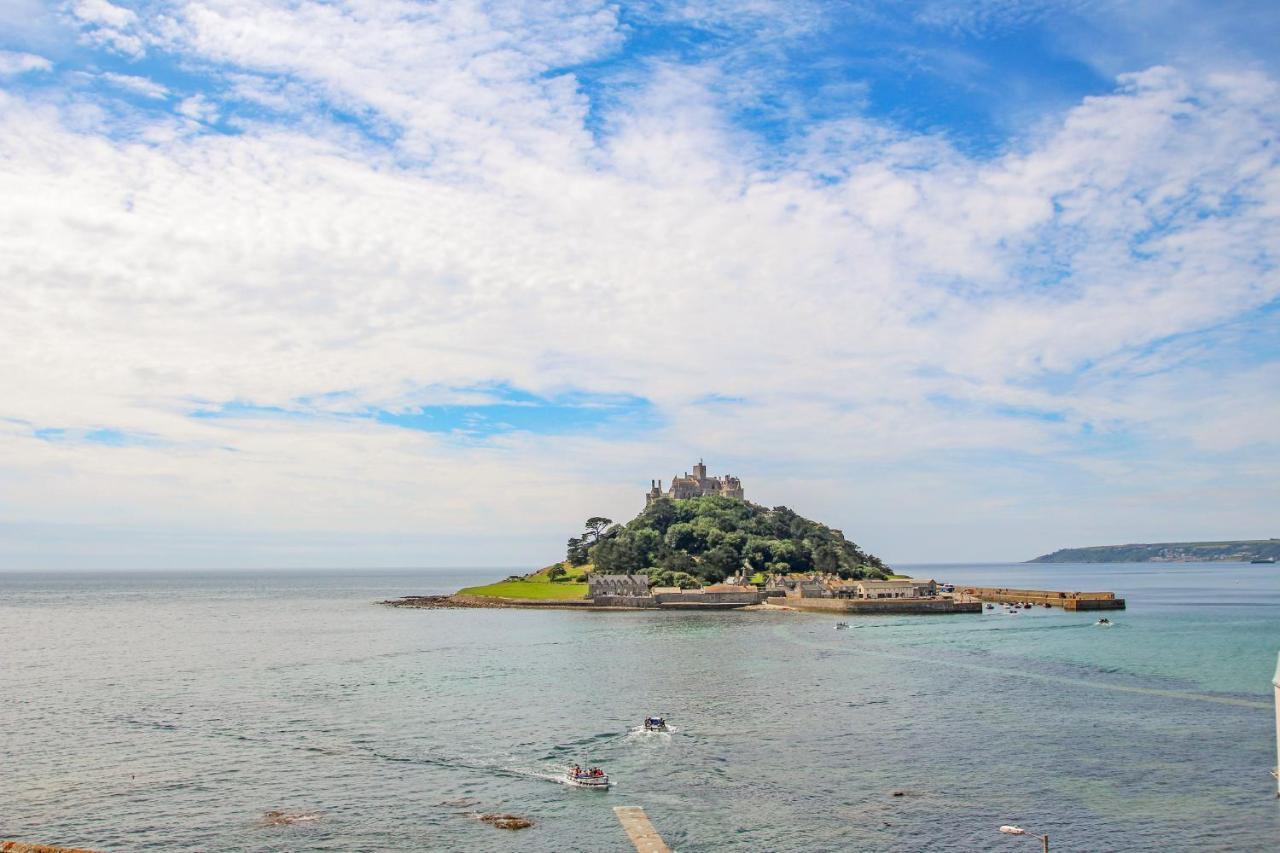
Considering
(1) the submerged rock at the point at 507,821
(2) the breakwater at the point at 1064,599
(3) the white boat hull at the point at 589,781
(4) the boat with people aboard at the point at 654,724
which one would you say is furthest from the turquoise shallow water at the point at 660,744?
(2) the breakwater at the point at 1064,599

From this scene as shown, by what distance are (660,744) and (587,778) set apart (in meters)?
8.76

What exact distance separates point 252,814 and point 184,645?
75.7 meters

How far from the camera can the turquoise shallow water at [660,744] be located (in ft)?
120

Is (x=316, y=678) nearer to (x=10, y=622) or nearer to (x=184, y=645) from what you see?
(x=184, y=645)

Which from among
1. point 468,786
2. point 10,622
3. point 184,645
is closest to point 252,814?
point 468,786

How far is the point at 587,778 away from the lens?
1670 inches

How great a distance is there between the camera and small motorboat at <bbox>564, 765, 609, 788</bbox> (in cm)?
4212

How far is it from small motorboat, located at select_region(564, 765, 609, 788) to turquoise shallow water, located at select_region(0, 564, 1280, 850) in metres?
0.91

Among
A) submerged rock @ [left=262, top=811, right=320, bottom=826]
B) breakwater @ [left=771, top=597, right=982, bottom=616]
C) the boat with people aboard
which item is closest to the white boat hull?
Answer: submerged rock @ [left=262, top=811, right=320, bottom=826]

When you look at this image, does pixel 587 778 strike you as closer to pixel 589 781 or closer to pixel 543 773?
pixel 589 781

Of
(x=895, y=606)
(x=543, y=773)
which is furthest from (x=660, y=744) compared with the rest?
(x=895, y=606)

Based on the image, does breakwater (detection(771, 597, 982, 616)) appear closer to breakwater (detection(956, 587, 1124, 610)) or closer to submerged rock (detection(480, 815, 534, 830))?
breakwater (detection(956, 587, 1124, 610))

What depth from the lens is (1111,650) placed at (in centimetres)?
9144

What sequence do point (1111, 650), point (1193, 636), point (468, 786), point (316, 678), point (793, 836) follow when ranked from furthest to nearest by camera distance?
point (1193, 636) → point (1111, 650) → point (316, 678) → point (468, 786) → point (793, 836)
